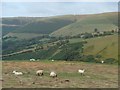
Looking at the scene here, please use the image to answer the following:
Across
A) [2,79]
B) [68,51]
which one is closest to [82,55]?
[68,51]

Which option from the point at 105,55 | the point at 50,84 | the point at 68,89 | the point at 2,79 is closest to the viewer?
the point at 68,89

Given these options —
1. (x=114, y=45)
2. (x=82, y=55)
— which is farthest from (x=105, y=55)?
(x=82, y=55)

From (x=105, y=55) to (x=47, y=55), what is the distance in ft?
170

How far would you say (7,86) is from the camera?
2797 centimetres

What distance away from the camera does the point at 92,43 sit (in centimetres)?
14725

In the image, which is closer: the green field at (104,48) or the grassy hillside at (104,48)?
the green field at (104,48)

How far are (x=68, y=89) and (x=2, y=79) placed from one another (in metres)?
7.62

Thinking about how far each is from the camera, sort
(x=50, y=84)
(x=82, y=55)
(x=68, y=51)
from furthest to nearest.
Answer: (x=68, y=51) < (x=82, y=55) < (x=50, y=84)

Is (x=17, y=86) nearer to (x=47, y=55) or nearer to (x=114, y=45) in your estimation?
(x=114, y=45)

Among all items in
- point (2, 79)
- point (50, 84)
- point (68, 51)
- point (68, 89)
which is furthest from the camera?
point (68, 51)

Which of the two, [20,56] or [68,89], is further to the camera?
[20,56]

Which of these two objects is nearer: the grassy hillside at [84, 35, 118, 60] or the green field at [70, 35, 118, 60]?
the green field at [70, 35, 118, 60]

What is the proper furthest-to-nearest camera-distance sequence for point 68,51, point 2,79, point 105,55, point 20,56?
point 20,56 < point 68,51 < point 105,55 < point 2,79

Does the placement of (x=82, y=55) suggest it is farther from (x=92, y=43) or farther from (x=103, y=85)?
(x=103, y=85)
